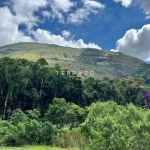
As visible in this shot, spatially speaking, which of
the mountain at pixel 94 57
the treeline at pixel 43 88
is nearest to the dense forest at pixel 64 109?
the treeline at pixel 43 88

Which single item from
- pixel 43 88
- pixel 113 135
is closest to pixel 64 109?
pixel 43 88

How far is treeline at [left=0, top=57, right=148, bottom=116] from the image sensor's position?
41531 mm

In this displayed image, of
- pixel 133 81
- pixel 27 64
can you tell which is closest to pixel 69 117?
pixel 27 64

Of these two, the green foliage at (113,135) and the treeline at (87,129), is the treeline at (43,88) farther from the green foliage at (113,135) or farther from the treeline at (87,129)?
the green foliage at (113,135)

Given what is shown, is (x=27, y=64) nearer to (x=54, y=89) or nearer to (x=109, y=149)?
(x=54, y=89)

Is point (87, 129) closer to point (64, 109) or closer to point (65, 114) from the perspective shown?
point (65, 114)

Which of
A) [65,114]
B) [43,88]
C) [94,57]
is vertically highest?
[94,57]

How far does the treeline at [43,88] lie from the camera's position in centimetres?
4153

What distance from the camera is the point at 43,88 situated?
4722cm

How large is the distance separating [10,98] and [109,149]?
33565mm

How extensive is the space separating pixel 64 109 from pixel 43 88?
13670 mm

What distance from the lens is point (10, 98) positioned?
41.7 metres

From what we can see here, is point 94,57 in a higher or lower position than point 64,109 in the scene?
higher

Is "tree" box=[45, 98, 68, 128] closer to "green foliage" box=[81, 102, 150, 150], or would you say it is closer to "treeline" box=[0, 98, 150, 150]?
"treeline" box=[0, 98, 150, 150]
